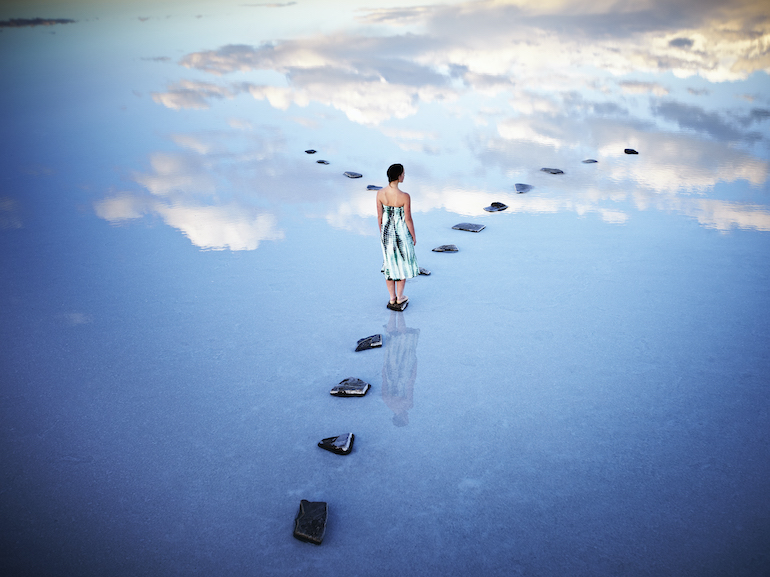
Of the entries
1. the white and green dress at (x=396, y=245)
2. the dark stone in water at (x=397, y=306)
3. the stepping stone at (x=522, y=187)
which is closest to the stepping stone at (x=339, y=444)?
the dark stone in water at (x=397, y=306)

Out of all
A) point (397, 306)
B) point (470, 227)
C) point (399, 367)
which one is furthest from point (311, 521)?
point (470, 227)

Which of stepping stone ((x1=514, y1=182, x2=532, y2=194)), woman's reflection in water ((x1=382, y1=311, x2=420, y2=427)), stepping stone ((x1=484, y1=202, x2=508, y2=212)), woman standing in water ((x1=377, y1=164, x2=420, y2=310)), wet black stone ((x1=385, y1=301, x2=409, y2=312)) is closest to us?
woman's reflection in water ((x1=382, y1=311, x2=420, y2=427))

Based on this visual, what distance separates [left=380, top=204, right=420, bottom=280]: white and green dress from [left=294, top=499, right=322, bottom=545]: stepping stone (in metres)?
2.05

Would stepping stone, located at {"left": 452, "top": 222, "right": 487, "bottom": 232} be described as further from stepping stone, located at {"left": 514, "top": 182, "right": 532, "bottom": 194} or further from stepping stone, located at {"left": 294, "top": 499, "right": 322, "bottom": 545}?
stepping stone, located at {"left": 294, "top": 499, "right": 322, "bottom": 545}

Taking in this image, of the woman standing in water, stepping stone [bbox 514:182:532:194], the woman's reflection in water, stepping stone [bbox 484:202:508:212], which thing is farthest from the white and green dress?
stepping stone [bbox 514:182:532:194]

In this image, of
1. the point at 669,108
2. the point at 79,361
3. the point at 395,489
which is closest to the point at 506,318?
the point at 395,489

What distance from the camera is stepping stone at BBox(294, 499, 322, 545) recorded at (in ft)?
7.02

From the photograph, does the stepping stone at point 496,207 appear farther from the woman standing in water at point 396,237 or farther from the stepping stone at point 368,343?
the stepping stone at point 368,343

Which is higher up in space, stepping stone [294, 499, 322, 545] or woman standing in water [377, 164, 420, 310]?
woman standing in water [377, 164, 420, 310]

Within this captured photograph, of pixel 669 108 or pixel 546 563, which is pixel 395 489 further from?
pixel 669 108

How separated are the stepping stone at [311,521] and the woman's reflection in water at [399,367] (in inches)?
28.0

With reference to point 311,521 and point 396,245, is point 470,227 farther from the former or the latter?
point 311,521

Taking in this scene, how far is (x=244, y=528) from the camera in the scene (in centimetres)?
222

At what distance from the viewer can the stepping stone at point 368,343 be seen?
11.4 feet
